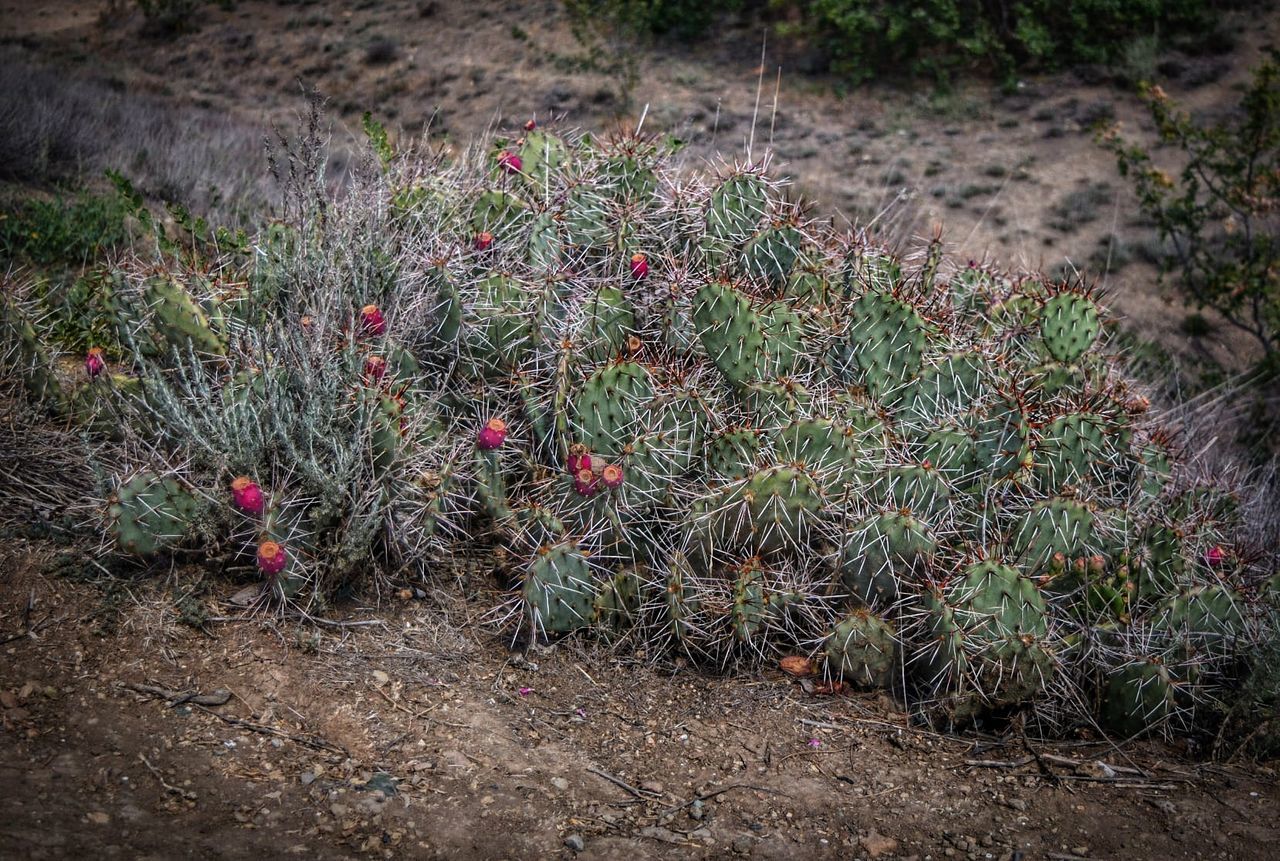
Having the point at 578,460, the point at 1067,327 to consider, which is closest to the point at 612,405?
the point at 578,460

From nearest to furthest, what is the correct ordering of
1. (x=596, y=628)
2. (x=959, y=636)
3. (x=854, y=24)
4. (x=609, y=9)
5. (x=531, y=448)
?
(x=959, y=636) < (x=596, y=628) < (x=531, y=448) < (x=854, y=24) < (x=609, y=9)

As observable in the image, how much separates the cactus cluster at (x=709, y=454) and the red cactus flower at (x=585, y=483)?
0.5 inches

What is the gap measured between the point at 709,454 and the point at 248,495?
1536mm

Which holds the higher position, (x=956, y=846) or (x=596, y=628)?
(x=596, y=628)

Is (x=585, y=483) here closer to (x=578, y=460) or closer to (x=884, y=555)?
(x=578, y=460)

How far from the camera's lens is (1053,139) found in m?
11.1

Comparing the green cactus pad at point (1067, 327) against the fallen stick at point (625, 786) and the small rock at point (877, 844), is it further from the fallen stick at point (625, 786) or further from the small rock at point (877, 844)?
the fallen stick at point (625, 786)

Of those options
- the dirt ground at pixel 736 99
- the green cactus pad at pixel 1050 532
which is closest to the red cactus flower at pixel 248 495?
the green cactus pad at pixel 1050 532

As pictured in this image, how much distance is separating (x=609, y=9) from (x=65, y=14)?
26.1 ft

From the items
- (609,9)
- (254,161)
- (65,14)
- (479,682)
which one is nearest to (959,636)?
(479,682)

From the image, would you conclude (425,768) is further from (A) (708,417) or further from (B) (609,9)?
(B) (609,9)

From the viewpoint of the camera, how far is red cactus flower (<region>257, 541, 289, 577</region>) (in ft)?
10.4

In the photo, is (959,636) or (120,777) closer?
→ (120,777)

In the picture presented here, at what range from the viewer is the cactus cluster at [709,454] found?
134 inches
